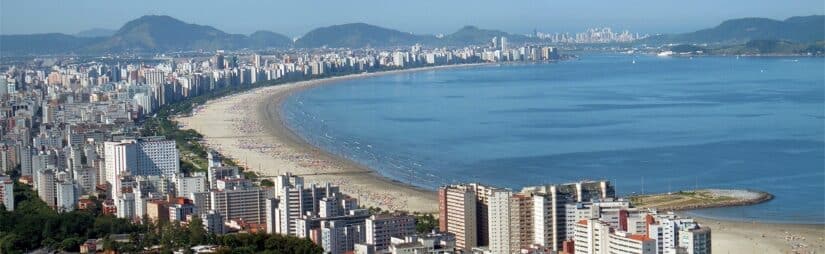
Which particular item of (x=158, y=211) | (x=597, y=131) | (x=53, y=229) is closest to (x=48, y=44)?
(x=597, y=131)

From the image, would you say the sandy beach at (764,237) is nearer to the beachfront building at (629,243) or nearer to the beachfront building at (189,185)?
the beachfront building at (629,243)

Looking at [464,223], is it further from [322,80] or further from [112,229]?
[322,80]

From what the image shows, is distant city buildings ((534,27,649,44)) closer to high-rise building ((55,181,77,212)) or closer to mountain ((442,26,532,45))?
mountain ((442,26,532,45))

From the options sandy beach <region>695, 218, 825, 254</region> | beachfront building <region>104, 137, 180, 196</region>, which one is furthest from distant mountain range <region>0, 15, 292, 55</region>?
sandy beach <region>695, 218, 825, 254</region>

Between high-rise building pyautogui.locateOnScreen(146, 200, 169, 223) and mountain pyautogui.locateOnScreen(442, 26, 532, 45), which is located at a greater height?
mountain pyautogui.locateOnScreen(442, 26, 532, 45)

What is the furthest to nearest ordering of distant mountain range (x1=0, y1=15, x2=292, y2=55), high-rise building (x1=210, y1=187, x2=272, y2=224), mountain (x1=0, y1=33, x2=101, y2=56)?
1. distant mountain range (x1=0, y1=15, x2=292, y2=55)
2. mountain (x1=0, y1=33, x2=101, y2=56)
3. high-rise building (x1=210, y1=187, x2=272, y2=224)

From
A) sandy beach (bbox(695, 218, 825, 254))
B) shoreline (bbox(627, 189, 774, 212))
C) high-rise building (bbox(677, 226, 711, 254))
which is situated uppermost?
high-rise building (bbox(677, 226, 711, 254))

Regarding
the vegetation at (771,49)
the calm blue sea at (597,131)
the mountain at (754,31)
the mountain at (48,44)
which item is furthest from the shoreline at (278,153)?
the mountain at (754,31)
